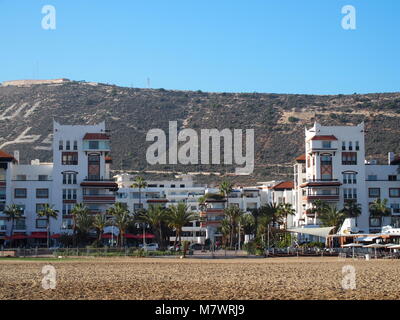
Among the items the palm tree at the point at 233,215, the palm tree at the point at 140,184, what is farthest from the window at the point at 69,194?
the palm tree at the point at 233,215

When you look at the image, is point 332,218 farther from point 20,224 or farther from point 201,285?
point 201,285

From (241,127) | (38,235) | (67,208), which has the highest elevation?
(241,127)

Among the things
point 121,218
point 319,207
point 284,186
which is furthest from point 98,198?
point 284,186

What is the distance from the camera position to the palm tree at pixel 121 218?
105688mm

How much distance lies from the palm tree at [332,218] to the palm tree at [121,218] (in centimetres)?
2458

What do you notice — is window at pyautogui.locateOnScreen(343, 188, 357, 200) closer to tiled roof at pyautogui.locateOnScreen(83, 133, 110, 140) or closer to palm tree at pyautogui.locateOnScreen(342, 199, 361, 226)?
palm tree at pyautogui.locateOnScreen(342, 199, 361, 226)

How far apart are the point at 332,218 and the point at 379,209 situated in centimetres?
888

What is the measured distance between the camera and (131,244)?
116125 millimetres

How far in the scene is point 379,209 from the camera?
363ft

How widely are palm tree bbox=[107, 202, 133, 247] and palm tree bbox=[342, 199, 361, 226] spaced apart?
27773 mm

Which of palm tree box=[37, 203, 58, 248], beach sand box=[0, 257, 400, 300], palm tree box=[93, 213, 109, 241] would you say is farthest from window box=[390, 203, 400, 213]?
beach sand box=[0, 257, 400, 300]
